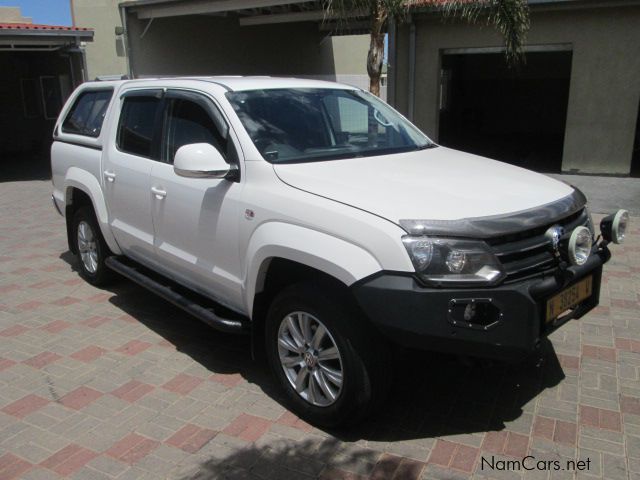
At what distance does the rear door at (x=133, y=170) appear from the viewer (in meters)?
4.37

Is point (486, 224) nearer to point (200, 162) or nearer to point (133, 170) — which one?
point (200, 162)

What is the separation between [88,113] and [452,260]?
4.17m

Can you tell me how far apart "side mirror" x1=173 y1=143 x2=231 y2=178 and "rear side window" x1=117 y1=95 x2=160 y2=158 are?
106 cm

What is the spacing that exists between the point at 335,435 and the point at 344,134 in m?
2.01

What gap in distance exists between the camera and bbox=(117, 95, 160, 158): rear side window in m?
4.43

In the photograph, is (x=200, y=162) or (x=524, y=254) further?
(x=200, y=162)

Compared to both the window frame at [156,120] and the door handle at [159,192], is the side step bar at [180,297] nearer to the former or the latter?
the door handle at [159,192]

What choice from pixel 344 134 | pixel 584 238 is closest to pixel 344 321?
pixel 584 238

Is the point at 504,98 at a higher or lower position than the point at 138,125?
lower

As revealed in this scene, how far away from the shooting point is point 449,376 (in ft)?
12.6

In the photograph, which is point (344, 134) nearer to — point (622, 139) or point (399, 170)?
point (399, 170)

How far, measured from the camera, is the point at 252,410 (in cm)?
347

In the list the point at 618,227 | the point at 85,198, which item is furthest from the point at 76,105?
the point at 618,227

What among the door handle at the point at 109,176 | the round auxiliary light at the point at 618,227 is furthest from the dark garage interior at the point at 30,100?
the round auxiliary light at the point at 618,227
